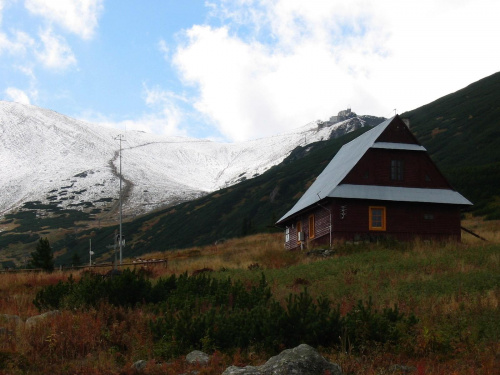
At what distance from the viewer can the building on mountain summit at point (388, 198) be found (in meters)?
31.2

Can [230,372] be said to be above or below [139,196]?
below

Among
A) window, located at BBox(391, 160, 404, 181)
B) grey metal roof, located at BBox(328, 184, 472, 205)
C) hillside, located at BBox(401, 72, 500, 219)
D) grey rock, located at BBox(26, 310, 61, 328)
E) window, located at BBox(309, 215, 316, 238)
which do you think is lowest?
grey rock, located at BBox(26, 310, 61, 328)

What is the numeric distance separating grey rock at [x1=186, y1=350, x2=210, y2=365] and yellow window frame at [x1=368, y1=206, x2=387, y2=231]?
22469 mm

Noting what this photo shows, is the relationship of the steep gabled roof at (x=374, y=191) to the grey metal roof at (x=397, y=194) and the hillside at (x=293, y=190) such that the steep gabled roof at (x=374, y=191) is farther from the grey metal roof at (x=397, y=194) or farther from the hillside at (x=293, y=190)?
the hillside at (x=293, y=190)

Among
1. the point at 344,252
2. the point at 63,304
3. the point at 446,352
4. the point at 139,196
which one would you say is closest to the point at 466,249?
the point at 344,252

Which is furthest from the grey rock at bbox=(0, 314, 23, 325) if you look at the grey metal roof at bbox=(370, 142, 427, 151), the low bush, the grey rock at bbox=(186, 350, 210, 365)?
the grey metal roof at bbox=(370, 142, 427, 151)

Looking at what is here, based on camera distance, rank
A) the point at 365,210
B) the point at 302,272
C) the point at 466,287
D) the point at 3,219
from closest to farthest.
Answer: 1. the point at 466,287
2. the point at 302,272
3. the point at 365,210
4. the point at 3,219

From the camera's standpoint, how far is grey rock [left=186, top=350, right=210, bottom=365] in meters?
9.78

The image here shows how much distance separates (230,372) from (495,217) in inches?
1542

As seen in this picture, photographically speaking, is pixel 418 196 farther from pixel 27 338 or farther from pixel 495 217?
pixel 27 338

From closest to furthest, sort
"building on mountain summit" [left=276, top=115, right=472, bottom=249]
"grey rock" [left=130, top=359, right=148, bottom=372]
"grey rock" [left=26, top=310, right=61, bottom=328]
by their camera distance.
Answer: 1. "grey rock" [left=130, top=359, right=148, bottom=372]
2. "grey rock" [left=26, top=310, right=61, bottom=328]
3. "building on mountain summit" [left=276, top=115, right=472, bottom=249]

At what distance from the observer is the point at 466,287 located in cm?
1605

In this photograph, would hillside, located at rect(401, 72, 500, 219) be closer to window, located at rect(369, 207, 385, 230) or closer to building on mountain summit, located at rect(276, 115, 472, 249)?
building on mountain summit, located at rect(276, 115, 472, 249)

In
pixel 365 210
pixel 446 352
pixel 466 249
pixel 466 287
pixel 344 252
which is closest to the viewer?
pixel 446 352
